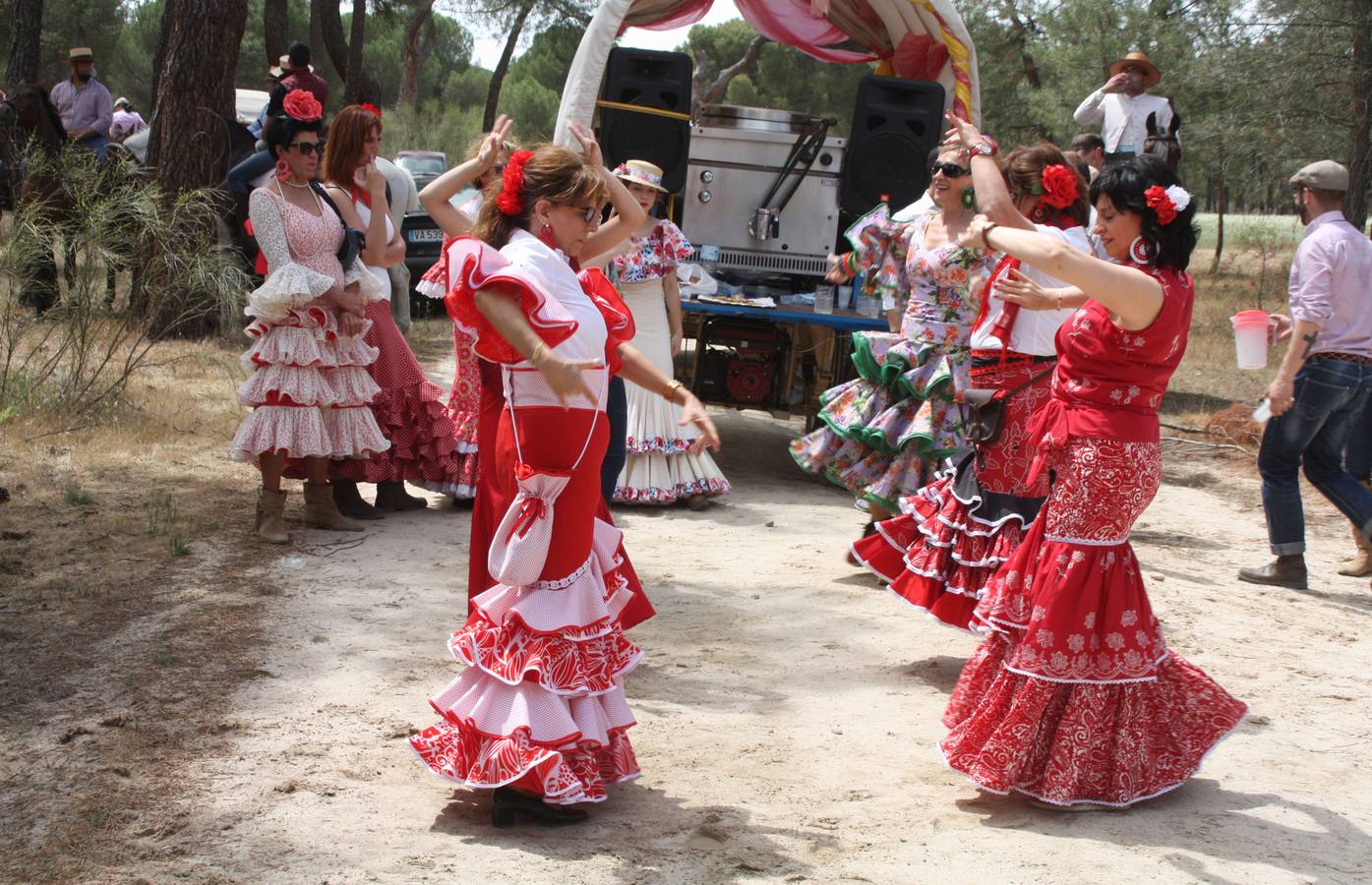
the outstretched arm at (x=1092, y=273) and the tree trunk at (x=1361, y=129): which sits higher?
the tree trunk at (x=1361, y=129)

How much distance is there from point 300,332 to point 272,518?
890 mm

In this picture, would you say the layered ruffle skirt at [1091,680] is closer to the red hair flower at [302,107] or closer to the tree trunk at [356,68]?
the red hair flower at [302,107]

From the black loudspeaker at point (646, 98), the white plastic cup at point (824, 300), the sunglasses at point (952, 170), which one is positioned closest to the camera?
the sunglasses at point (952, 170)

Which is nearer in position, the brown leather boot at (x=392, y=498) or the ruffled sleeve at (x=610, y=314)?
the ruffled sleeve at (x=610, y=314)

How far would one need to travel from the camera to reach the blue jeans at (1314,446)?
6820 mm

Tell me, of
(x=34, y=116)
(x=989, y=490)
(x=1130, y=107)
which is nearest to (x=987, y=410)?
(x=989, y=490)

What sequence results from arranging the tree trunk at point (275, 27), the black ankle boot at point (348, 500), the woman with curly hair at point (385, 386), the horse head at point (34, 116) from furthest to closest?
1. the tree trunk at point (275, 27)
2. the horse head at point (34, 116)
3. the black ankle boot at point (348, 500)
4. the woman with curly hair at point (385, 386)

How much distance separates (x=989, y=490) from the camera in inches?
201

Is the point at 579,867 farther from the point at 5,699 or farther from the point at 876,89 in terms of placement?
the point at 876,89

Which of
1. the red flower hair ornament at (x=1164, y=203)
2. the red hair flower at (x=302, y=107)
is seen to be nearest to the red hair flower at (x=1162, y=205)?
the red flower hair ornament at (x=1164, y=203)

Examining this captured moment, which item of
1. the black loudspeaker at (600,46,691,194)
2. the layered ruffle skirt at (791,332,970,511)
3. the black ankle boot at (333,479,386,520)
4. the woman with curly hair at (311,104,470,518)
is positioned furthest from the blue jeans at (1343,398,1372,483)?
the black ankle boot at (333,479,386,520)

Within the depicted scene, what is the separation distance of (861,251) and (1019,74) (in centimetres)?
2457

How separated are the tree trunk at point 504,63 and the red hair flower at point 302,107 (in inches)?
1069

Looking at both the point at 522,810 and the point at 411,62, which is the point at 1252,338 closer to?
the point at 522,810
